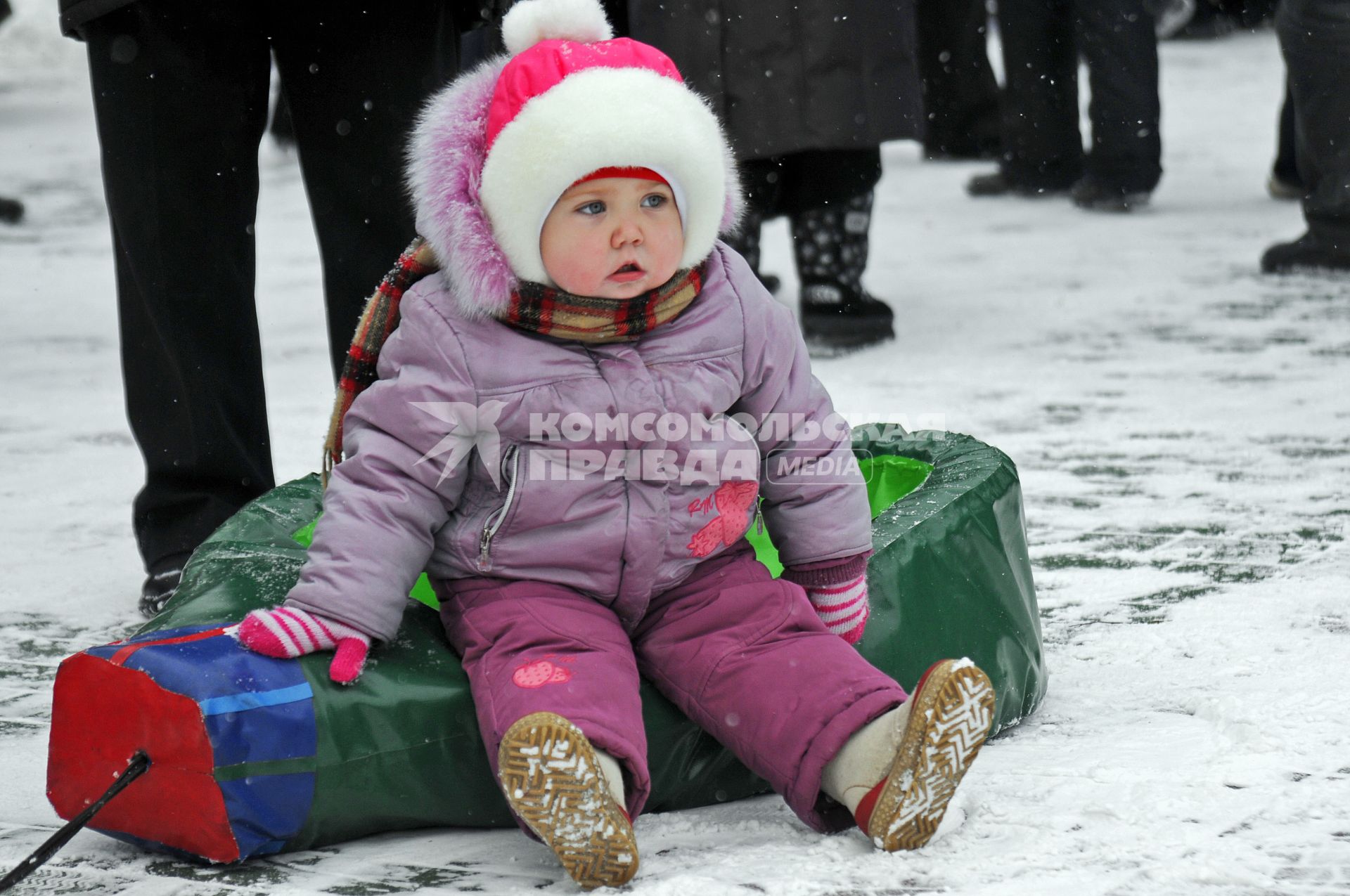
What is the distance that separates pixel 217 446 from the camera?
259 centimetres

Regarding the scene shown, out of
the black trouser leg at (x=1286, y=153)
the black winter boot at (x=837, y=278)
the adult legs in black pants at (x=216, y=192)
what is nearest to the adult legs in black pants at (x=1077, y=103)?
the black trouser leg at (x=1286, y=153)

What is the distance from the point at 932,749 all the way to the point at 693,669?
12.9 inches

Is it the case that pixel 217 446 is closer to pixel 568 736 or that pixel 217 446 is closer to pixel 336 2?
pixel 336 2

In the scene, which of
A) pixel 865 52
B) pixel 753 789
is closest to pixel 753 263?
pixel 865 52

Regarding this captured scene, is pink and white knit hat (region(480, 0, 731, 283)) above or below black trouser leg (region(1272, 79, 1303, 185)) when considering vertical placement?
above

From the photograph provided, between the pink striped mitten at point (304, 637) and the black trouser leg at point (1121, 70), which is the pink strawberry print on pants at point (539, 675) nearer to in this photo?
the pink striped mitten at point (304, 637)

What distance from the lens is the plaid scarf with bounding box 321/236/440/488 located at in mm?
2012

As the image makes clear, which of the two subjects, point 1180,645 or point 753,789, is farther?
point 1180,645

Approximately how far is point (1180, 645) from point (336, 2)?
1520 mm

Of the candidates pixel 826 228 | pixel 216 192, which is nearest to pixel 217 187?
pixel 216 192

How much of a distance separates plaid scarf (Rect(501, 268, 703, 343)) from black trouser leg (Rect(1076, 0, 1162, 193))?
4505mm

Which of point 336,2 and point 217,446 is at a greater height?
point 336,2

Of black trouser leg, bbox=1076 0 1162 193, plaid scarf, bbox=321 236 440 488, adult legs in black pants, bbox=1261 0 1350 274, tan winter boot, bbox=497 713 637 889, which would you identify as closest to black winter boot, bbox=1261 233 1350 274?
adult legs in black pants, bbox=1261 0 1350 274

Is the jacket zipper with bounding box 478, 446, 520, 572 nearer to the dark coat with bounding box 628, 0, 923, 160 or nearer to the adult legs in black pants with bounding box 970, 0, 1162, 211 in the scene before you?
the dark coat with bounding box 628, 0, 923, 160
